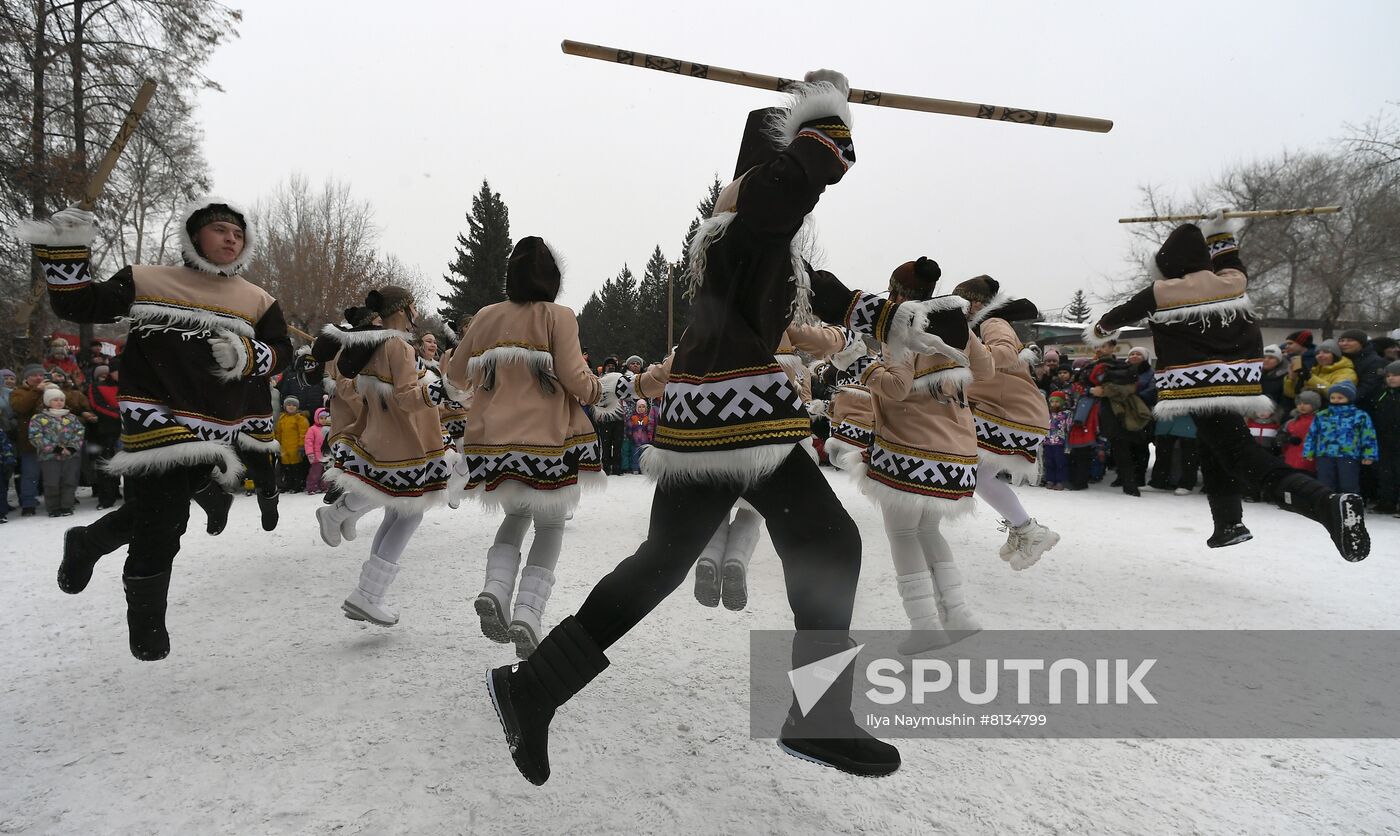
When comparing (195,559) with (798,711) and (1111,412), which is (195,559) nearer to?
(798,711)

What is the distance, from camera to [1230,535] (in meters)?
4.63

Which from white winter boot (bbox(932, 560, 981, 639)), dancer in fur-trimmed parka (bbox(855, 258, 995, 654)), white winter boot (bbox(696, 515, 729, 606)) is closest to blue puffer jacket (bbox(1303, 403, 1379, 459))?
dancer in fur-trimmed parka (bbox(855, 258, 995, 654))

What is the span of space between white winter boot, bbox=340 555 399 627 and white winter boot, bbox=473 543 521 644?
0.71 m

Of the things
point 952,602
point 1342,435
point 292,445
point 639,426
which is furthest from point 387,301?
point 1342,435

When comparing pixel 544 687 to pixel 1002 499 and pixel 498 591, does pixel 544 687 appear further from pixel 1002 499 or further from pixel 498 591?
pixel 1002 499

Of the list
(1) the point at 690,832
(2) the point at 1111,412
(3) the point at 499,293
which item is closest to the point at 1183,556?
(2) the point at 1111,412

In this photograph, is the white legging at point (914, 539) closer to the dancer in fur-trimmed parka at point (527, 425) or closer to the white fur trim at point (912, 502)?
the white fur trim at point (912, 502)

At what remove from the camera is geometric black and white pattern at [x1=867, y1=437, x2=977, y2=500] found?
3.66 m

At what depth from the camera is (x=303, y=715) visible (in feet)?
9.75

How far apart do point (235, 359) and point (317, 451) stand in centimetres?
719

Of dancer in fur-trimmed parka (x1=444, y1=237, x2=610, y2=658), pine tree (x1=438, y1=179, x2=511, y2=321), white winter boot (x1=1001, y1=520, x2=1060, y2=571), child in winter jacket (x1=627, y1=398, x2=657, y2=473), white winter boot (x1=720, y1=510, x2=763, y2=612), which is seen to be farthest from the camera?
pine tree (x1=438, y1=179, x2=511, y2=321)

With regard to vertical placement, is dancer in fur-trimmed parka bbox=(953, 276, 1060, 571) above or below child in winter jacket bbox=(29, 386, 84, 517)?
above

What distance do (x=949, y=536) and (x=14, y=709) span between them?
20.7 ft

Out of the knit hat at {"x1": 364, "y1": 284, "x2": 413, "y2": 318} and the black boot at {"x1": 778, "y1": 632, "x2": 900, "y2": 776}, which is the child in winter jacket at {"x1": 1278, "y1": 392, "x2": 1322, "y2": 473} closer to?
the black boot at {"x1": 778, "y1": 632, "x2": 900, "y2": 776}
